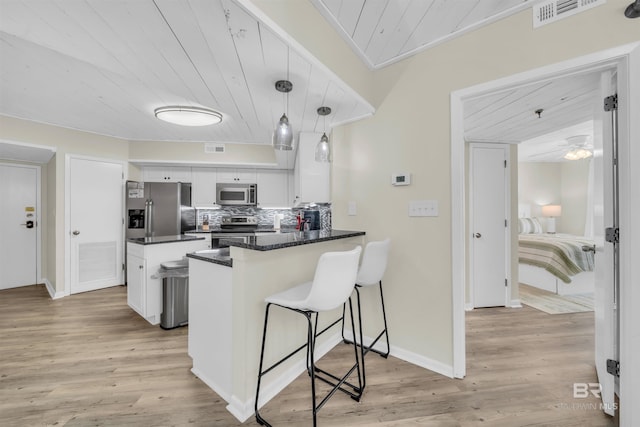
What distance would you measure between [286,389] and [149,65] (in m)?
2.48

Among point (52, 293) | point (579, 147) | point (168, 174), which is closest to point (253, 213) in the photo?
point (168, 174)

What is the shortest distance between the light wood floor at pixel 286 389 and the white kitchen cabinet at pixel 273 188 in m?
2.74

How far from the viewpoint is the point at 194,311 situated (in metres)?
1.84

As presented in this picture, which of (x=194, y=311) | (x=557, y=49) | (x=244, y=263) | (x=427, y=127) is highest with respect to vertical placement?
(x=557, y=49)

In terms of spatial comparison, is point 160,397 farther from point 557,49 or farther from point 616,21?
point 616,21

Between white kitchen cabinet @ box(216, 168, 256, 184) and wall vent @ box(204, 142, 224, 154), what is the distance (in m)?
0.35

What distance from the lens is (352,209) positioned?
2.52 m

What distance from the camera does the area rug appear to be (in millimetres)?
3225

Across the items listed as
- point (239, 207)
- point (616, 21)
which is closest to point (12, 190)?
point (239, 207)

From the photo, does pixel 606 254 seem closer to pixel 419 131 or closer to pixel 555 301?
pixel 419 131

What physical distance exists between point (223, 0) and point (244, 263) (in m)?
1.37

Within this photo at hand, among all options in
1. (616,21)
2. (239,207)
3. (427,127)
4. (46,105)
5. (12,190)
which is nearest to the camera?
(616,21)

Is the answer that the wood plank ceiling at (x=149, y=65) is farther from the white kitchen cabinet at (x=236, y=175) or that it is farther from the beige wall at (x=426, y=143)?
the white kitchen cabinet at (x=236, y=175)

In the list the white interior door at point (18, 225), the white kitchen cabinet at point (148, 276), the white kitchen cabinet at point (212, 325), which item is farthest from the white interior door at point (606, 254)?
the white interior door at point (18, 225)
